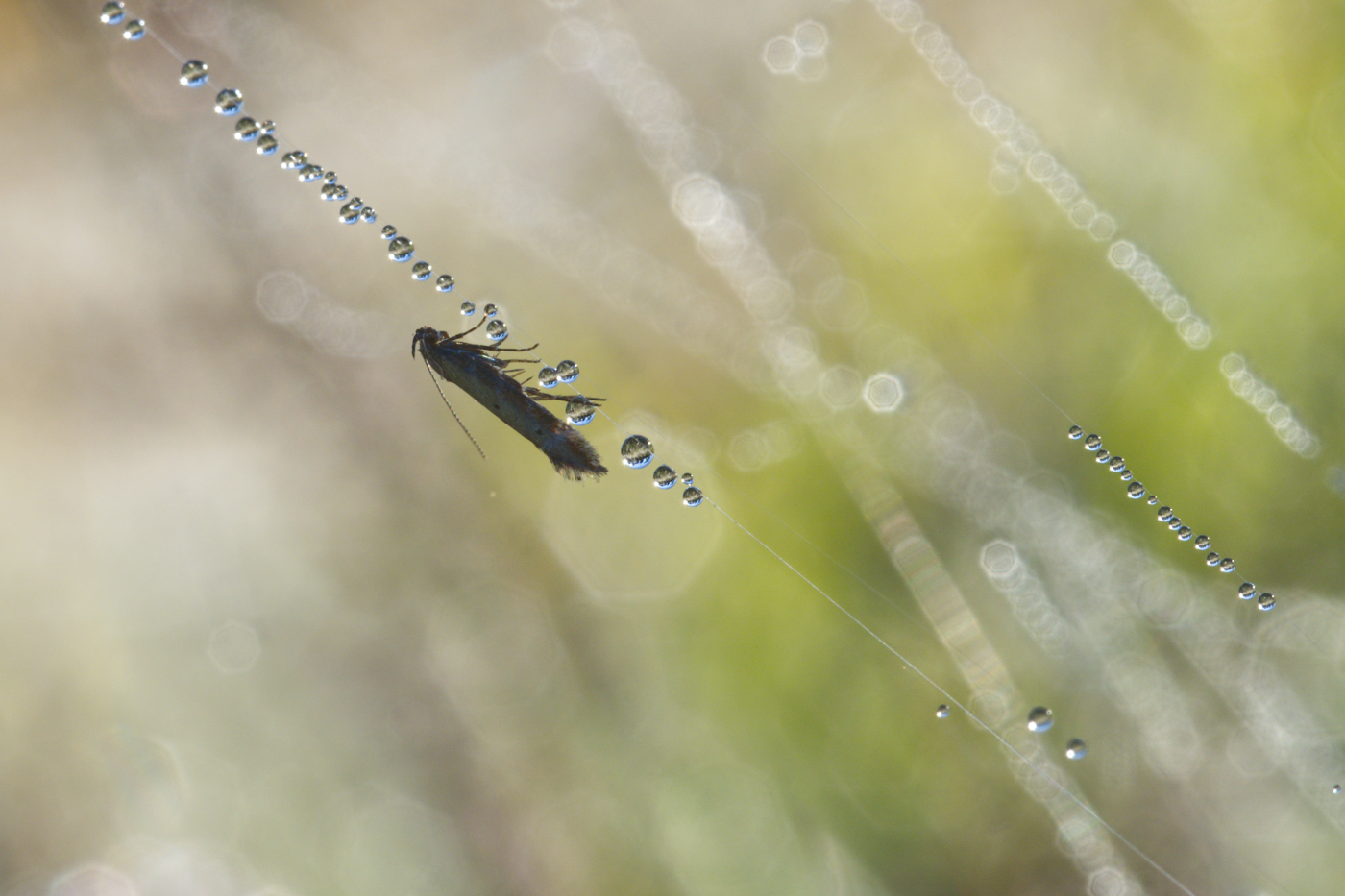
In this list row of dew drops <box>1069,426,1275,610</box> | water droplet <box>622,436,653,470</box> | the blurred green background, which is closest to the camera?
water droplet <box>622,436,653,470</box>

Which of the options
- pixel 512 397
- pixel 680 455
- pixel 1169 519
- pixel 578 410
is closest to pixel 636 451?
pixel 578 410

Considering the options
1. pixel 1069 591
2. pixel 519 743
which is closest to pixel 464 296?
pixel 519 743

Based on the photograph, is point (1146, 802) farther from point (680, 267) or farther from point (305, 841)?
point (305, 841)

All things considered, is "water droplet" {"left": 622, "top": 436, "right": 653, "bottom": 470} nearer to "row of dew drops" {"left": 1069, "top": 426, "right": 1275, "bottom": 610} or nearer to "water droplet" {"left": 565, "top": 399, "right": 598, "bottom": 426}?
"water droplet" {"left": 565, "top": 399, "right": 598, "bottom": 426}

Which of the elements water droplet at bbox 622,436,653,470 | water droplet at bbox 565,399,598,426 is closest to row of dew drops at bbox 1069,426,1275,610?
water droplet at bbox 622,436,653,470

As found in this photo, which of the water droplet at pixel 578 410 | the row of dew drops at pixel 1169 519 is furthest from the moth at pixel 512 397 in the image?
the row of dew drops at pixel 1169 519

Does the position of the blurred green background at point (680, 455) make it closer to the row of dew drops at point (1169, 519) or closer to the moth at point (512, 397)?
the row of dew drops at point (1169, 519)

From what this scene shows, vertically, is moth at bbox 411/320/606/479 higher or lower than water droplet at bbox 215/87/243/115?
lower
